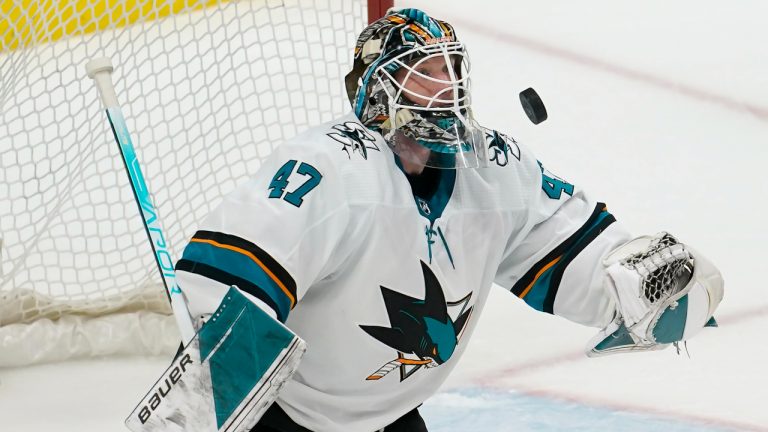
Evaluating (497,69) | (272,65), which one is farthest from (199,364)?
(497,69)

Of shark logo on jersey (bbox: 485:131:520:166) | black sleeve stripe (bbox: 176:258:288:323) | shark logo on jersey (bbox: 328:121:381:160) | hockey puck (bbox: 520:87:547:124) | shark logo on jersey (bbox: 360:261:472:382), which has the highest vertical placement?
hockey puck (bbox: 520:87:547:124)

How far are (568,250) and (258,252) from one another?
0.59 metres

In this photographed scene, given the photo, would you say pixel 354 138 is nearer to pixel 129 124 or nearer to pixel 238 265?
pixel 238 265

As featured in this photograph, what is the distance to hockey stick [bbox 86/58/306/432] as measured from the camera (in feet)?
5.19

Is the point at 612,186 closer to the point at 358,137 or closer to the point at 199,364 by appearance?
the point at 358,137

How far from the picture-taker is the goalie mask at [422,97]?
6.00ft

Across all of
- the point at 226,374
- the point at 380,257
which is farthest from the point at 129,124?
the point at 226,374

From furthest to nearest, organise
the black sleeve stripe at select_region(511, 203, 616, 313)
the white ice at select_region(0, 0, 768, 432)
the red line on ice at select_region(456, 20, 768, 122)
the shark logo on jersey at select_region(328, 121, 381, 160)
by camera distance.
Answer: the red line on ice at select_region(456, 20, 768, 122) < the white ice at select_region(0, 0, 768, 432) < the black sleeve stripe at select_region(511, 203, 616, 313) < the shark logo on jersey at select_region(328, 121, 381, 160)

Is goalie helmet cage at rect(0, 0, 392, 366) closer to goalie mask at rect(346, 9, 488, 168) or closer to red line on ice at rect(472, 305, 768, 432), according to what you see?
red line on ice at rect(472, 305, 768, 432)

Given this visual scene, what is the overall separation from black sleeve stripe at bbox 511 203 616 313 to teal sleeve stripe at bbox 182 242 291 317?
54 cm

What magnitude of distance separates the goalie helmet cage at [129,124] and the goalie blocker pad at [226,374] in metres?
1.41

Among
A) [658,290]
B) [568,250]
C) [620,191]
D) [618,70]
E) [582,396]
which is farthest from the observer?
[618,70]

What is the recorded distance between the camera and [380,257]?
70.4 inches

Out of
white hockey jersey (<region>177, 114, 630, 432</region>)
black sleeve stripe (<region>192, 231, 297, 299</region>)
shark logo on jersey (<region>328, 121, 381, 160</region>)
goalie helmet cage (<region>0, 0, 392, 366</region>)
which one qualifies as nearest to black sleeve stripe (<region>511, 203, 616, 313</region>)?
white hockey jersey (<region>177, 114, 630, 432</region>)
